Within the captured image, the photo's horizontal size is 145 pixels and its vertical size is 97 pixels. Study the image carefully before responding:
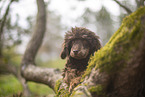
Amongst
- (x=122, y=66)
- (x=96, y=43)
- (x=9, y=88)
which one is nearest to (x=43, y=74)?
(x=96, y=43)

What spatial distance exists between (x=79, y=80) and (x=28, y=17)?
5.09 m

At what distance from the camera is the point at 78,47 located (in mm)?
1971

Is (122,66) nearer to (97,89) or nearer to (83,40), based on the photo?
(97,89)

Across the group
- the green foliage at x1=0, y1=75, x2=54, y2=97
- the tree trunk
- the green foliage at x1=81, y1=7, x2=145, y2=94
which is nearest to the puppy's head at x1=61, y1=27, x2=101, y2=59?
the tree trunk

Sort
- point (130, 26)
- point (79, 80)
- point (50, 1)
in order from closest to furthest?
1. point (130, 26)
2. point (79, 80)
3. point (50, 1)

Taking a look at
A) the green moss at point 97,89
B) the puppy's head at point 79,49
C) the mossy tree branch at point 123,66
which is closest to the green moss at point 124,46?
the mossy tree branch at point 123,66

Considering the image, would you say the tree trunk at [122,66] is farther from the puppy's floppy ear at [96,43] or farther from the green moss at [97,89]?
the puppy's floppy ear at [96,43]

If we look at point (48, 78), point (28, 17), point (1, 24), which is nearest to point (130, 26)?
point (48, 78)

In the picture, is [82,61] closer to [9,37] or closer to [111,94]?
[111,94]

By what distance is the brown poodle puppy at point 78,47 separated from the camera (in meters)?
2.03

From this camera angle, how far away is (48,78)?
10.5 ft

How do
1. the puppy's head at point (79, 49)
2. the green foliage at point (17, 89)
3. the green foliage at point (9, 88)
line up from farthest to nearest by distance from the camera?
the green foliage at point (17, 89) → the green foliage at point (9, 88) → the puppy's head at point (79, 49)

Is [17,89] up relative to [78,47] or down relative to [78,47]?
down

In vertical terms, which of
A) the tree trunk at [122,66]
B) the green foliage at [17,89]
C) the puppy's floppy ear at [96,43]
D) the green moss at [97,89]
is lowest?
the green foliage at [17,89]
